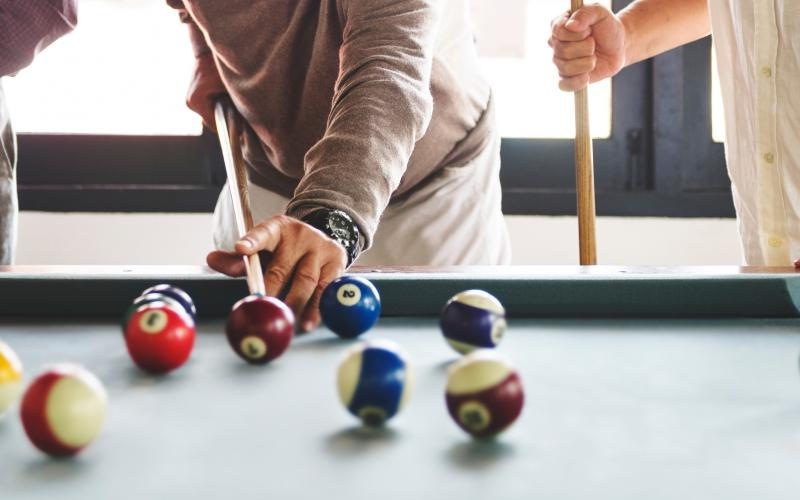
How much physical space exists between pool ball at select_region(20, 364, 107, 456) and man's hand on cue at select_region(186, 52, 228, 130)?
156 centimetres

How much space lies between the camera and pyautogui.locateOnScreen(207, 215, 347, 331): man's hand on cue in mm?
1262

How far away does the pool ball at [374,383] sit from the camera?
2.43ft

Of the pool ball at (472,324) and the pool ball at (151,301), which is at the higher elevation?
the pool ball at (151,301)

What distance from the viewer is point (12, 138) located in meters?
2.22

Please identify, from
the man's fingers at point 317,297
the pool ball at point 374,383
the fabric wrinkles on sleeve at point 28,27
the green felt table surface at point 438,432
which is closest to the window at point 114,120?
the fabric wrinkles on sleeve at point 28,27

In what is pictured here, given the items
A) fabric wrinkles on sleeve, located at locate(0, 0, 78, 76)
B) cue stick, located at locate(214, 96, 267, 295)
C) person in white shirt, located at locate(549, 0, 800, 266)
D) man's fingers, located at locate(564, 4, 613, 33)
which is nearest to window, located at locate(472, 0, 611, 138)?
man's fingers, located at locate(564, 4, 613, 33)

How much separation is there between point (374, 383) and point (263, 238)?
58 cm

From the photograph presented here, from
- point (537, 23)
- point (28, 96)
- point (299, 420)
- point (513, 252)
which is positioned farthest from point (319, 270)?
point (28, 96)

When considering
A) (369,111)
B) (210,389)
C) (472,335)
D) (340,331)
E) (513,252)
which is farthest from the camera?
(513,252)

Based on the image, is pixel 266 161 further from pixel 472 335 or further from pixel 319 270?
pixel 472 335

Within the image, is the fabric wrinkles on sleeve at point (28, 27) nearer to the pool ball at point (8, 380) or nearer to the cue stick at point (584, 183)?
the cue stick at point (584, 183)

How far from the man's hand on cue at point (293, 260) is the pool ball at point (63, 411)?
0.54m

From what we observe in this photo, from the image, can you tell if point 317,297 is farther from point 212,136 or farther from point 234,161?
point 212,136

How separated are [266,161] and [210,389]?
4.50 ft
